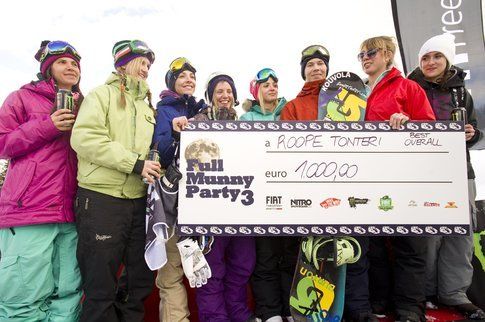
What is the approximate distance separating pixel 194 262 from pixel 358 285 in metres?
1.38

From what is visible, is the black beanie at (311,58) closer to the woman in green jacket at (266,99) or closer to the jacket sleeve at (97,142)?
the woman in green jacket at (266,99)

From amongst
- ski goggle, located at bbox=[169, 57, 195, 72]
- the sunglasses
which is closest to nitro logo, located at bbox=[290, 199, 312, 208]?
the sunglasses

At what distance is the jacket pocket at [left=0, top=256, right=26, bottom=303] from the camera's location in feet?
7.22

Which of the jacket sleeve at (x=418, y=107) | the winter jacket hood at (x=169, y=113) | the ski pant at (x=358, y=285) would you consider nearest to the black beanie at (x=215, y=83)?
the winter jacket hood at (x=169, y=113)

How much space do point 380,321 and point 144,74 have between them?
2857 mm

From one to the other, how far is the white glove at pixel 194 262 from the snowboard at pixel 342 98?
4.90 ft

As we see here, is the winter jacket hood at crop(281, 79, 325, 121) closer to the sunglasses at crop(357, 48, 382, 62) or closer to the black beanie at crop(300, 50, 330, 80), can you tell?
the black beanie at crop(300, 50, 330, 80)

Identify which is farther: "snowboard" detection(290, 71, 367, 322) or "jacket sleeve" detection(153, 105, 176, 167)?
"jacket sleeve" detection(153, 105, 176, 167)

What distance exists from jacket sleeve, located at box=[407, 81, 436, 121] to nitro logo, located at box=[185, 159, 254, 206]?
146cm

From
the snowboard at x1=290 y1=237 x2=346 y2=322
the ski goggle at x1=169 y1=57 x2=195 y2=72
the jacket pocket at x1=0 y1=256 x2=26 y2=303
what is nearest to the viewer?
the jacket pocket at x1=0 y1=256 x2=26 y2=303

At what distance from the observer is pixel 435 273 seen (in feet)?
9.99

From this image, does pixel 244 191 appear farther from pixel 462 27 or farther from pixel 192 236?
pixel 462 27

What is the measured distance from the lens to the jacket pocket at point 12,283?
2.20 m

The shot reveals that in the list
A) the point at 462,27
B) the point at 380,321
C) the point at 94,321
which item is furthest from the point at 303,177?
the point at 462,27
